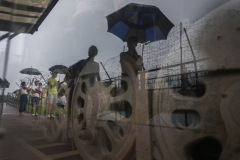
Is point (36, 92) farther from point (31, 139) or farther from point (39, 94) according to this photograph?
point (31, 139)

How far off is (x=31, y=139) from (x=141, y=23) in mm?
1217

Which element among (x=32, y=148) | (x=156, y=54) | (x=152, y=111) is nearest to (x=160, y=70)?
(x=156, y=54)

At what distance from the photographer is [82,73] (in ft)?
3.89

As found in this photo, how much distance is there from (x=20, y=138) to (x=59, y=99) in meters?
0.40

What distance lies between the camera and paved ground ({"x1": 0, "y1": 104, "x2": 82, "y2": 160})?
1083mm

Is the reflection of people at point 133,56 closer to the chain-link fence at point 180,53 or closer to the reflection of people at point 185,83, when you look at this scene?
the chain-link fence at point 180,53

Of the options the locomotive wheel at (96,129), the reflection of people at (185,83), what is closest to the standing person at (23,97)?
the locomotive wheel at (96,129)

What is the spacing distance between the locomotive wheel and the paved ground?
0.39ft

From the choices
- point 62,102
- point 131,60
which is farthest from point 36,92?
point 131,60

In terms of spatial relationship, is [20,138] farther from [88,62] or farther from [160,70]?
[160,70]

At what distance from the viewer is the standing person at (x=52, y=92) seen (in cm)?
129

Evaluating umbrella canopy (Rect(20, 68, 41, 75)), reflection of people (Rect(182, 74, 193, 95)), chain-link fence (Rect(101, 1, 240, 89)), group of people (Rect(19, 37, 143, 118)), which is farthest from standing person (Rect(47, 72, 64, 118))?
reflection of people (Rect(182, 74, 193, 95))

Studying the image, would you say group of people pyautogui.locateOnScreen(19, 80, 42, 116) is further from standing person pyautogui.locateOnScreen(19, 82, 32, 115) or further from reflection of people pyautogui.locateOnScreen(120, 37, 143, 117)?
reflection of people pyautogui.locateOnScreen(120, 37, 143, 117)

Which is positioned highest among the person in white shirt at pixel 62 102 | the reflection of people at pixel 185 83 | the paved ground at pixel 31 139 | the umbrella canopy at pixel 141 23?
the umbrella canopy at pixel 141 23
